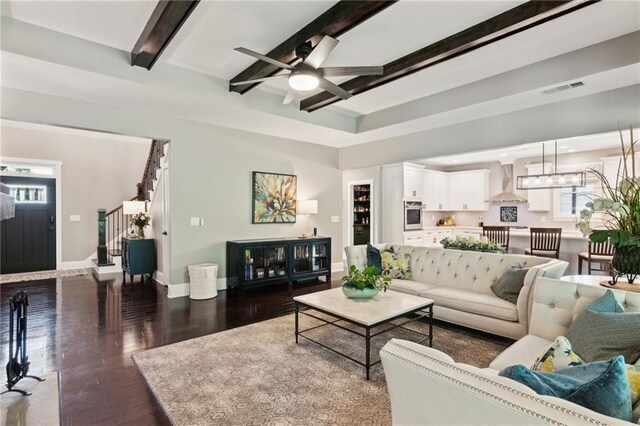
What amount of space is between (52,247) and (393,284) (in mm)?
7432

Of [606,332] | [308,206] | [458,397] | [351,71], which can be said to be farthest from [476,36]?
[308,206]

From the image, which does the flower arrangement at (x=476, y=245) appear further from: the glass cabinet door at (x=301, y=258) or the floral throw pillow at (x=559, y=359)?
the floral throw pillow at (x=559, y=359)

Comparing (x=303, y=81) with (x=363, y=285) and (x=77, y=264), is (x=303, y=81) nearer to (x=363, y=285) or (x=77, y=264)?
(x=363, y=285)

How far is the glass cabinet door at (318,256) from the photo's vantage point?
601 centimetres

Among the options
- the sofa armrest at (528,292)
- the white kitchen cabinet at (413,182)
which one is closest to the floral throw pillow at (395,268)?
the sofa armrest at (528,292)

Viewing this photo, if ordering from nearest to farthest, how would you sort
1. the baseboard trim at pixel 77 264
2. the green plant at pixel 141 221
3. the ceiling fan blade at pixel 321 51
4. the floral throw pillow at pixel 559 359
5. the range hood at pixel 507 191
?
1. the floral throw pillow at pixel 559 359
2. the ceiling fan blade at pixel 321 51
3. the green plant at pixel 141 221
4. the baseboard trim at pixel 77 264
5. the range hood at pixel 507 191

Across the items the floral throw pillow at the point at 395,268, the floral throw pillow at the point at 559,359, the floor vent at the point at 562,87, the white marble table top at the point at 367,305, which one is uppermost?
the floor vent at the point at 562,87

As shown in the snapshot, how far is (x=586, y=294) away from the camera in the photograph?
213 centimetres

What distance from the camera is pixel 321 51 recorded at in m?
2.84

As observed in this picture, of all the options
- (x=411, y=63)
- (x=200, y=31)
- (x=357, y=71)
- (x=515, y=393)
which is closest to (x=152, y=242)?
(x=200, y=31)

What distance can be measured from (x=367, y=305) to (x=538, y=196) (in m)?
6.47

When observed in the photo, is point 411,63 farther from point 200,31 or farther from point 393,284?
point 393,284

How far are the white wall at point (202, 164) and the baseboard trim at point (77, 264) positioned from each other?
411 centimetres

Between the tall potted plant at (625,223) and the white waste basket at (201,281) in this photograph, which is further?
the white waste basket at (201,281)
